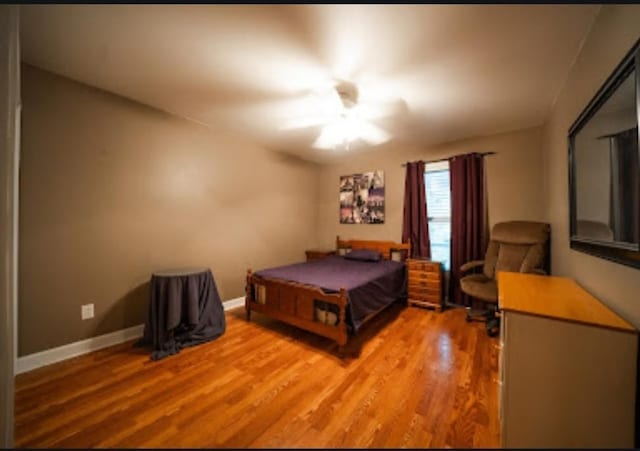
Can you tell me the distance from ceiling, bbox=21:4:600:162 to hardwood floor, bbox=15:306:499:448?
232 centimetres

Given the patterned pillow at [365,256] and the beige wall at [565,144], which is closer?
the beige wall at [565,144]

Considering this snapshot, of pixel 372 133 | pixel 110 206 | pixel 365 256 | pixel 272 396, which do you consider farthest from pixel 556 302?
pixel 110 206

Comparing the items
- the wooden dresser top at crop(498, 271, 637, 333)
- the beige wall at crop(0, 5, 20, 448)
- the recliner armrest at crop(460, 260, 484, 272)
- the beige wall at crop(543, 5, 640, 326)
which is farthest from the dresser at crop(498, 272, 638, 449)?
the beige wall at crop(0, 5, 20, 448)

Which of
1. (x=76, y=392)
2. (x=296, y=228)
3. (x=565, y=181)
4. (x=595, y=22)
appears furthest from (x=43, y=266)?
(x=565, y=181)

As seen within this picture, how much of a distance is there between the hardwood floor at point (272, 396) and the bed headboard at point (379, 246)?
60.6 inches

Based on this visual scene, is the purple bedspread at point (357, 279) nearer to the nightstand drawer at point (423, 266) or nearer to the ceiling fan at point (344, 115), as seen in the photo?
the nightstand drawer at point (423, 266)

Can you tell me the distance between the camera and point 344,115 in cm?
262

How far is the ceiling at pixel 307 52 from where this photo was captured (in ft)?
4.59

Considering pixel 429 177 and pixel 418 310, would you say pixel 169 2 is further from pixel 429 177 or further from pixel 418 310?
pixel 418 310

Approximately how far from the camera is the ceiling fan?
7.22 ft

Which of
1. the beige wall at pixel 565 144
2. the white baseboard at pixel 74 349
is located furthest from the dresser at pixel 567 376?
the white baseboard at pixel 74 349

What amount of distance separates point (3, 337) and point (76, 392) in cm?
94

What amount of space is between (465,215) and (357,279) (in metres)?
1.87

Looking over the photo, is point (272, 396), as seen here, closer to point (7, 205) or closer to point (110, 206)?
point (7, 205)
